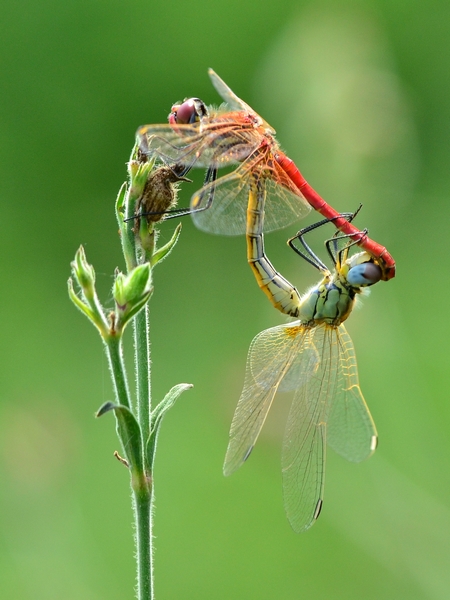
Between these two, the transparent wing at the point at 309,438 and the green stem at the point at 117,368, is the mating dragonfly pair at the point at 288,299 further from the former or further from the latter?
the green stem at the point at 117,368

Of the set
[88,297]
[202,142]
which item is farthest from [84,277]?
[202,142]

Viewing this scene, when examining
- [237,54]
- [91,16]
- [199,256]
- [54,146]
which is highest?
[91,16]

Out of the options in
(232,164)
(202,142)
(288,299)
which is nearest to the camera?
(202,142)

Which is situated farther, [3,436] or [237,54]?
[237,54]

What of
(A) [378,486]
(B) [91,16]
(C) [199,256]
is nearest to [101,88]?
(B) [91,16]

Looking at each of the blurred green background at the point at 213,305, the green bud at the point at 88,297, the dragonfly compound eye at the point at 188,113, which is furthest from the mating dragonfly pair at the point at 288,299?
→ the green bud at the point at 88,297

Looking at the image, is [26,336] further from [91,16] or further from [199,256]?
[91,16]

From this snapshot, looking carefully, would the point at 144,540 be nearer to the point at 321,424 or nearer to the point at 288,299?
the point at 321,424
